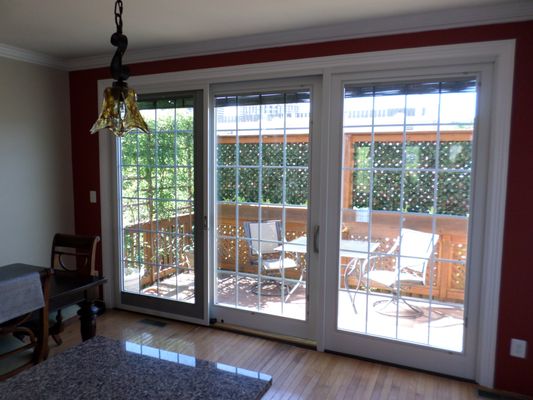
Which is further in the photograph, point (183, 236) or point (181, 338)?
point (183, 236)

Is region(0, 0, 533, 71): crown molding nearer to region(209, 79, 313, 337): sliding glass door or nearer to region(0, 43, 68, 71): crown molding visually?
region(0, 43, 68, 71): crown molding

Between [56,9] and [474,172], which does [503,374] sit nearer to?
[474,172]

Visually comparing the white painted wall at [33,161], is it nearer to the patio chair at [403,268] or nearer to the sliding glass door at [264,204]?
the sliding glass door at [264,204]

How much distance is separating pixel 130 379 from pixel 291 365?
1960 millimetres

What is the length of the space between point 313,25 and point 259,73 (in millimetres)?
566

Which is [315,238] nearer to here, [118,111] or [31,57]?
[118,111]

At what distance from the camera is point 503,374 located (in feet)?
8.36

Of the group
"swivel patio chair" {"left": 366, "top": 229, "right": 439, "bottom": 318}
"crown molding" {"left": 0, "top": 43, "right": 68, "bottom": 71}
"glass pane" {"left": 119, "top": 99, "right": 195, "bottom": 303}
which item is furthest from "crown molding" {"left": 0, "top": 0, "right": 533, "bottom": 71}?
"swivel patio chair" {"left": 366, "top": 229, "right": 439, "bottom": 318}

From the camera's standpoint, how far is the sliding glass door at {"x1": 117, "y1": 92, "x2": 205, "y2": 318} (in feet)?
11.4

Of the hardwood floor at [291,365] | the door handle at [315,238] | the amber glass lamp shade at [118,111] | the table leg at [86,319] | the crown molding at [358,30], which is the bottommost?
the hardwood floor at [291,365]

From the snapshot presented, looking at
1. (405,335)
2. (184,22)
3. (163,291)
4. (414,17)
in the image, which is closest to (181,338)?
(163,291)

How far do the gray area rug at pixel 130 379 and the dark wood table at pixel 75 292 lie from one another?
1.13 m

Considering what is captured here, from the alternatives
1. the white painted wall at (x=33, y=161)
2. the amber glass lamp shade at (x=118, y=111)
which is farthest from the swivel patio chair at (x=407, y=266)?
the white painted wall at (x=33, y=161)

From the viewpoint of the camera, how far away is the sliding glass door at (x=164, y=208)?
348 centimetres
